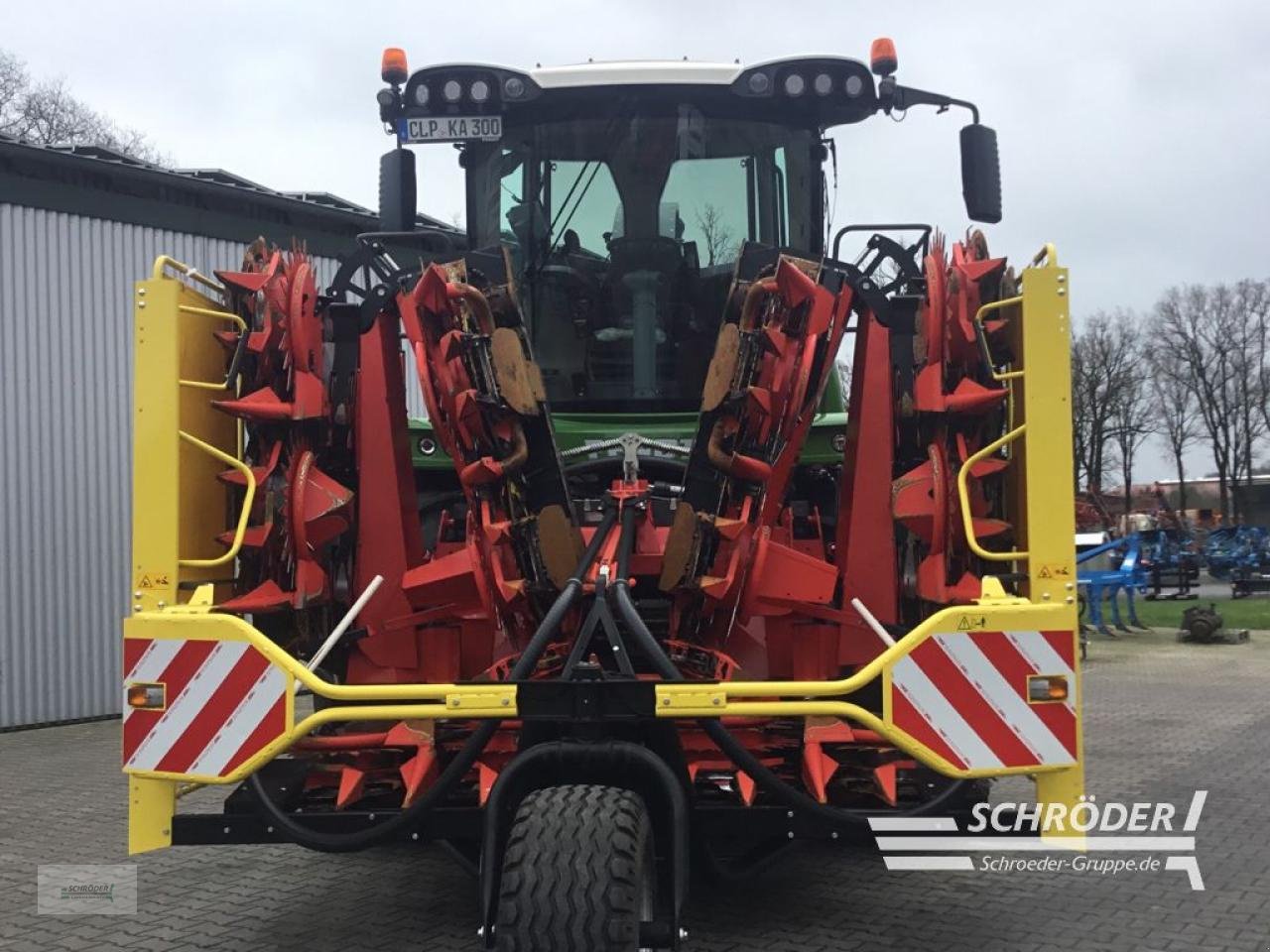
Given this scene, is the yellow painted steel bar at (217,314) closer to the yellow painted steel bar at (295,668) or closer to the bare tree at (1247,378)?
the yellow painted steel bar at (295,668)

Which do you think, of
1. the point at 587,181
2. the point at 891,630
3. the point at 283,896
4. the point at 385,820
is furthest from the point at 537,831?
the point at 587,181

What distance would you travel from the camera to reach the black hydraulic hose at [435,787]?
138 inches

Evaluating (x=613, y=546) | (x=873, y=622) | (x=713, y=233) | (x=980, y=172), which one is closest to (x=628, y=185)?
(x=713, y=233)

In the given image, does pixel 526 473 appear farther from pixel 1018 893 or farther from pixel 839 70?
pixel 1018 893

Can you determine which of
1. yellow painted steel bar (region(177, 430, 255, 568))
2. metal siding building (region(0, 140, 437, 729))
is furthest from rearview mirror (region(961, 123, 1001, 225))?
metal siding building (region(0, 140, 437, 729))

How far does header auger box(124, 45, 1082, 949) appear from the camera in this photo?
3484 millimetres

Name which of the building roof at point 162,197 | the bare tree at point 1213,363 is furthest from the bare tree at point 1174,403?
the building roof at point 162,197

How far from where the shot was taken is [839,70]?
5.00 meters

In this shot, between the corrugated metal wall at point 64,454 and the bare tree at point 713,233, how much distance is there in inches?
181

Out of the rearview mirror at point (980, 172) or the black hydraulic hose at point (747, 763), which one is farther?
the rearview mirror at point (980, 172)

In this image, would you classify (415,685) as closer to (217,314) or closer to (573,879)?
(573,879)

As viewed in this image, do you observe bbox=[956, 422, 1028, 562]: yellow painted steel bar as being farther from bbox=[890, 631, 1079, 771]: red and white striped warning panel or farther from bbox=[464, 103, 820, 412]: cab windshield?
bbox=[464, 103, 820, 412]: cab windshield

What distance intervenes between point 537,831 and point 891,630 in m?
1.66

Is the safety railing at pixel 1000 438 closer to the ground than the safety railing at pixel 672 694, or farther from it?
farther from it
